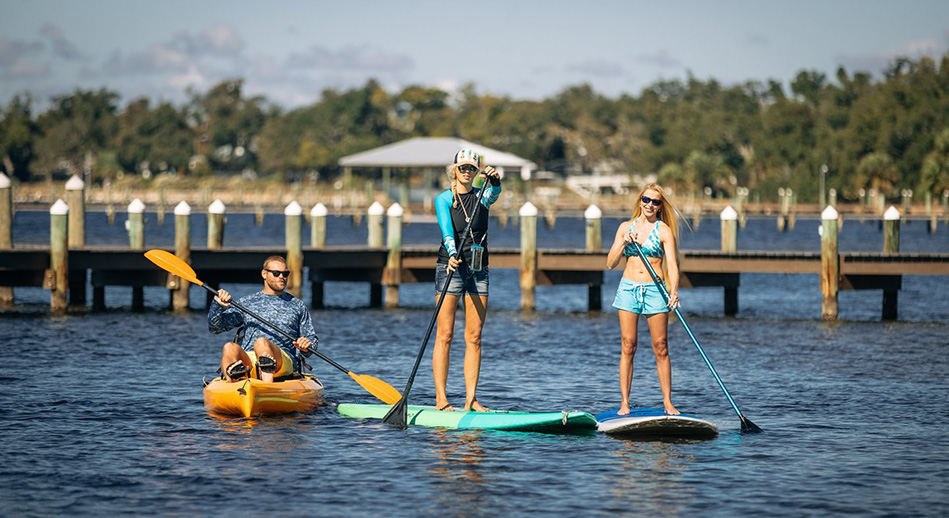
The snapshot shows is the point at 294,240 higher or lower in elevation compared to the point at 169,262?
higher

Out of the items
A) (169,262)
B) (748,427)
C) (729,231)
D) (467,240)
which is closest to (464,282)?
(467,240)

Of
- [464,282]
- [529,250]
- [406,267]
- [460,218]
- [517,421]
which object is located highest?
[460,218]

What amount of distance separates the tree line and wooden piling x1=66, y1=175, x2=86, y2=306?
73114 millimetres

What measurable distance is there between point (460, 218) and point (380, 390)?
2670 millimetres

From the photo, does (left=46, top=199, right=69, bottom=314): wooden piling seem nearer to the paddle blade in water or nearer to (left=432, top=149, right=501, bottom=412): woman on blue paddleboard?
Answer: (left=432, top=149, right=501, bottom=412): woman on blue paddleboard

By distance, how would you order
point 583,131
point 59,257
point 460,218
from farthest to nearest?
point 583,131, point 59,257, point 460,218

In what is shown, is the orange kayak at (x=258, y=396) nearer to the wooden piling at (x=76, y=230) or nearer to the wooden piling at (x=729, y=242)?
the wooden piling at (x=76, y=230)

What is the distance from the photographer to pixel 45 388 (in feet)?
53.5

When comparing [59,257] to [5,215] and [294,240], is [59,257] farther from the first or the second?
[294,240]

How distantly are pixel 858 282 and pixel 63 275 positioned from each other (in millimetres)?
14736

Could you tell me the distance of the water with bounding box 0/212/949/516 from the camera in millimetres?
10547

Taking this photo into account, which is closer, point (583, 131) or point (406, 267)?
point (406, 267)

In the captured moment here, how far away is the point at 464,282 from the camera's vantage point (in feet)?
40.8

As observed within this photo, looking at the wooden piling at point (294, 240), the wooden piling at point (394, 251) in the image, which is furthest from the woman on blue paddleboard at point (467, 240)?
the wooden piling at point (394, 251)
